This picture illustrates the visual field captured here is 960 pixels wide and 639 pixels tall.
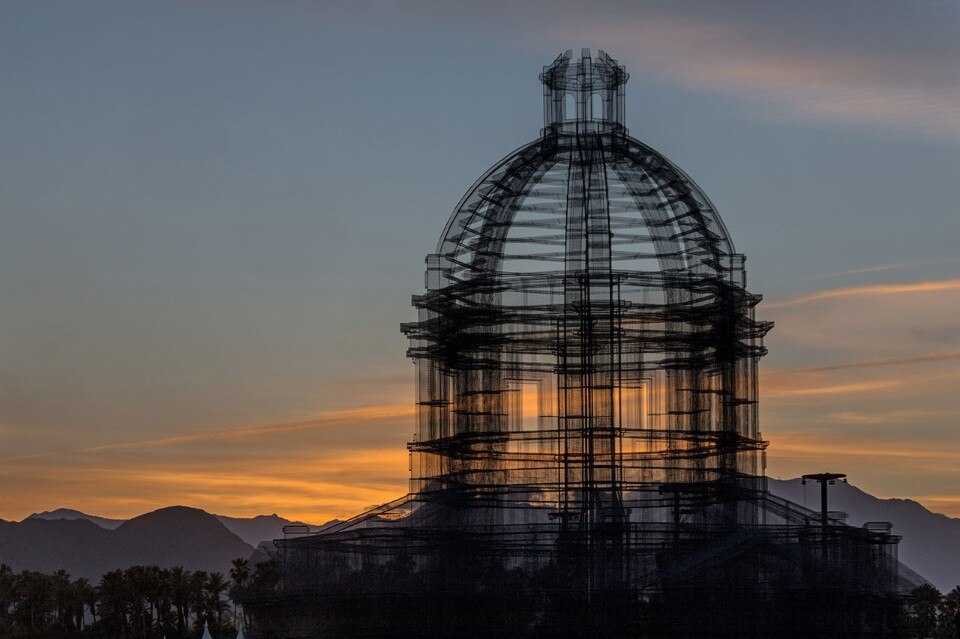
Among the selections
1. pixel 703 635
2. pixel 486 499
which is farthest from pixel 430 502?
pixel 703 635

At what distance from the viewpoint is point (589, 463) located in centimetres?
10012

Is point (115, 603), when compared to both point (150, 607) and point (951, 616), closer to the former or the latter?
point (150, 607)

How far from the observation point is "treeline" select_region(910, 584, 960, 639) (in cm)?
12650

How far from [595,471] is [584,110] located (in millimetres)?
21866

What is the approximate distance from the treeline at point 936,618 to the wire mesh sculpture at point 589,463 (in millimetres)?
24318

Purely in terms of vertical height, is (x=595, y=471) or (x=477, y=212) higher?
(x=477, y=212)

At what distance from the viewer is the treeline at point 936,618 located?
126m

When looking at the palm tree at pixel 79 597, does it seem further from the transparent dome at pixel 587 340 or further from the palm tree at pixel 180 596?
the transparent dome at pixel 587 340

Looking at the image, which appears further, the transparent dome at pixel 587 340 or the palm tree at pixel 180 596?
the palm tree at pixel 180 596

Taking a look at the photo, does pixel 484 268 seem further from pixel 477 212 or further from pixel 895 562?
pixel 895 562

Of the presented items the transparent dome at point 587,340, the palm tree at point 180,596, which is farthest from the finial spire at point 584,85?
the palm tree at point 180,596

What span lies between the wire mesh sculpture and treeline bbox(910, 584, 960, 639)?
24.3m

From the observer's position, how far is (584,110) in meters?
110

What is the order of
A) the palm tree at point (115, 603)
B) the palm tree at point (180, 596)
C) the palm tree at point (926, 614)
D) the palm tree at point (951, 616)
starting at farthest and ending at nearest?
the palm tree at point (115, 603)
the palm tree at point (180, 596)
the palm tree at point (951, 616)
the palm tree at point (926, 614)
